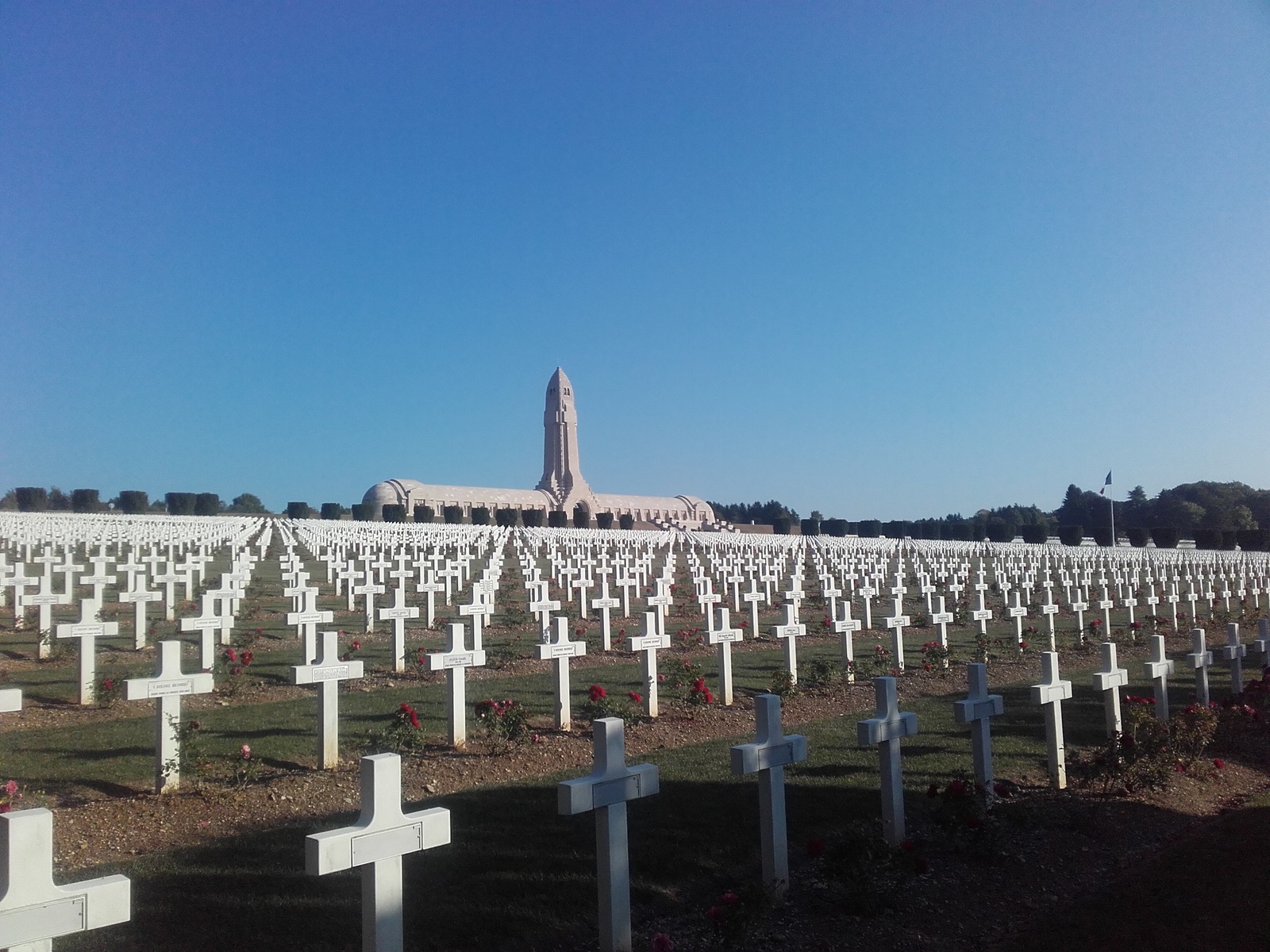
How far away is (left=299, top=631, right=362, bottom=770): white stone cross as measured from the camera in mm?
6012

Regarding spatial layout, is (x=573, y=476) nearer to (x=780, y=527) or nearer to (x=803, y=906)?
(x=780, y=527)

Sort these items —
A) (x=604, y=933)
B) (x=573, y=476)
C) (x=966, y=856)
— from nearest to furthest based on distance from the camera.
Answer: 1. (x=604, y=933)
2. (x=966, y=856)
3. (x=573, y=476)

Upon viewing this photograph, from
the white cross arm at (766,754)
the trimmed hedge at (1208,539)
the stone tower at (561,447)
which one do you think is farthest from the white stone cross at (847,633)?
the stone tower at (561,447)

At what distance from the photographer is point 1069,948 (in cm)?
355

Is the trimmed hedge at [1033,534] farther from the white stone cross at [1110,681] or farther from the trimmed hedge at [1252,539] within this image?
the white stone cross at [1110,681]

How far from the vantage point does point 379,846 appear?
9.44ft

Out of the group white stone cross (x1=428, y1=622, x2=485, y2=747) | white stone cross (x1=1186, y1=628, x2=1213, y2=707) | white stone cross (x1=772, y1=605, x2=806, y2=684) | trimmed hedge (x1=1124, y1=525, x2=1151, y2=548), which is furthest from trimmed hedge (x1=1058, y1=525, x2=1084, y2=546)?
white stone cross (x1=428, y1=622, x2=485, y2=747)

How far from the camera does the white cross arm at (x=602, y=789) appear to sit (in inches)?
128

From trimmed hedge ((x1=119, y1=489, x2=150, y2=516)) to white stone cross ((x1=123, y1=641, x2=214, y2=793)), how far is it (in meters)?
45.2

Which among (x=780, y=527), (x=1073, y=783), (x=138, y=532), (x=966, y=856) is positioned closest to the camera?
(x=966, y=856)

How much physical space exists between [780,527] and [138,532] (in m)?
40.3

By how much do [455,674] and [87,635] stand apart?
3.44 meters

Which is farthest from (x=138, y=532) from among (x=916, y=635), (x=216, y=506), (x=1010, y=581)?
(x=216, y=506)

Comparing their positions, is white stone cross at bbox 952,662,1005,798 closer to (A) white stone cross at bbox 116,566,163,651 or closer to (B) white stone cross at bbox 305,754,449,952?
(B) white stone cross at bbox 305,754,449,952
